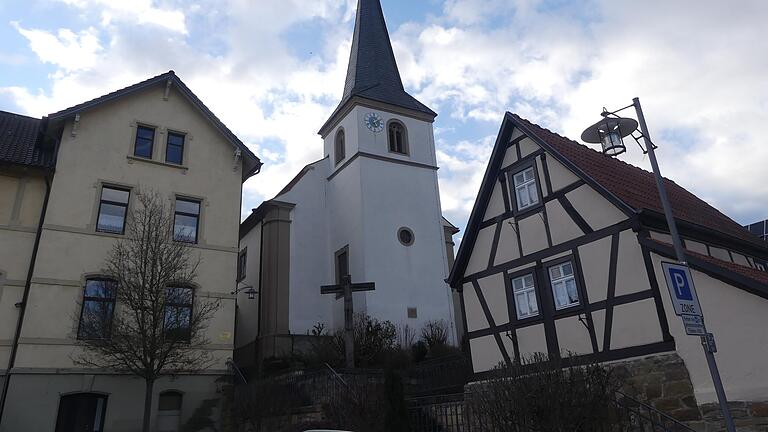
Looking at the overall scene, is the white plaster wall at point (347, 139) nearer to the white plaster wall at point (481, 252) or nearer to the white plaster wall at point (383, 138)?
the white plaster wall at point (383, 138)

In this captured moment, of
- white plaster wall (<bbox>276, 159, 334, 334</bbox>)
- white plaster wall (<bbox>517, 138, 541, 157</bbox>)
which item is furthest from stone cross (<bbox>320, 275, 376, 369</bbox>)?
white plaster wall (<bbox>276, 159, 334, 334</bbox>)

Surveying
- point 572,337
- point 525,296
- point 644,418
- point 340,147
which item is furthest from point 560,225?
point 340,147

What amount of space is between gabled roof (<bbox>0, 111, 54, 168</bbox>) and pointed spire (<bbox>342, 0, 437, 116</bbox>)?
15.2 m

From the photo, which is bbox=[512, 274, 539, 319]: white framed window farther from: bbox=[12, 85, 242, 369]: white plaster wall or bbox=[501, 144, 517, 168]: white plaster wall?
bbox=[12, 85, 242, 369]: white plaster wall

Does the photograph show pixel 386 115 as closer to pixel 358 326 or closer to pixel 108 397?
pixel 358 326

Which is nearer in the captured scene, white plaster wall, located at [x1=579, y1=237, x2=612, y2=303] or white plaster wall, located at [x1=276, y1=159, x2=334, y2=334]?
white plaster wall, located at [x1=579, y1=237, x2=612, y2=303]

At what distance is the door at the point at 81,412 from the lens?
16.5 metres

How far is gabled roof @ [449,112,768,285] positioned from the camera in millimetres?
13750

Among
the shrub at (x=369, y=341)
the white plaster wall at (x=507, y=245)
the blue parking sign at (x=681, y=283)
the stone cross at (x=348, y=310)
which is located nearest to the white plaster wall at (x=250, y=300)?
the shrub at (x=369, y=341)

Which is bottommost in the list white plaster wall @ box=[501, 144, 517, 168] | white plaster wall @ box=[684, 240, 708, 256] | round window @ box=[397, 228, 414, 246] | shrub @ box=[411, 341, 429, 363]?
shrub @ box=[411, 341, 429, 363]

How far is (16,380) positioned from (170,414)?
4.35 metres

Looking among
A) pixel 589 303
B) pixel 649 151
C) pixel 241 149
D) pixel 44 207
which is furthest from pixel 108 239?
pixel 649 151

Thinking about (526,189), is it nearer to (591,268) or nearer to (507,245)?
(507,245)

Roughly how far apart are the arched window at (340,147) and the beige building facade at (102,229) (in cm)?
864
